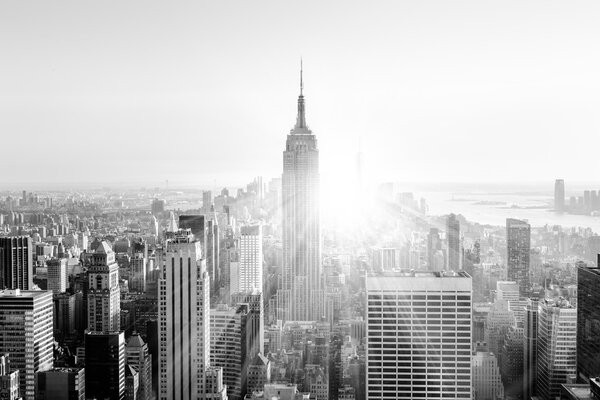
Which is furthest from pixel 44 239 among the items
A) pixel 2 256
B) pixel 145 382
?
pixel 145 382

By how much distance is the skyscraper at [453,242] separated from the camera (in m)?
7.38

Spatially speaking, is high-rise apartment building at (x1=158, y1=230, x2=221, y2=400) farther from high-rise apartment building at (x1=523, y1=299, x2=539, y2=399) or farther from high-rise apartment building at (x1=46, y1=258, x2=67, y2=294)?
high-rise apartment building at (x1=523, y1=299, x2=539, y2=399)

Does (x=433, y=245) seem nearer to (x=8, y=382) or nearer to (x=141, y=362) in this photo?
(x=141, y=362)

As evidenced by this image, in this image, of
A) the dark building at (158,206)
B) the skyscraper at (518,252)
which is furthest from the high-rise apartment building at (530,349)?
the dark building at (158,206)

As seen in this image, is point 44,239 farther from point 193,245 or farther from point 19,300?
point 193,245

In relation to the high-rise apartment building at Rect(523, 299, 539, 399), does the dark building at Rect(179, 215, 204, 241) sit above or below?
above

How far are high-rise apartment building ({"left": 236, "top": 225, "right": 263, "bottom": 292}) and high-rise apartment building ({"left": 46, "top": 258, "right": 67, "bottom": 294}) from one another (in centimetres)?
223

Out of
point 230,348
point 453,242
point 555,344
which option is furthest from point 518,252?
point 230,348

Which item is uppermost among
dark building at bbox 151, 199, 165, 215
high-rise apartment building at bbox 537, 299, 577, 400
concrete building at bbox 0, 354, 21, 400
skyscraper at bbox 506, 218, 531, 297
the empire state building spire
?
the empire state building spire

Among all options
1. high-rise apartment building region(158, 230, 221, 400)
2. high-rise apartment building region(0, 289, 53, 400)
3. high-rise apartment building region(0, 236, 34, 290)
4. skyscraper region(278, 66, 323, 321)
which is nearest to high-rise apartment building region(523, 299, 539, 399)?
skyscraper region(278, 66, 323, 321)

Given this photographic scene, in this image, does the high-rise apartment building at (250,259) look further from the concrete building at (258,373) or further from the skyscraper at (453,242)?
the skyscraper at (453,242)

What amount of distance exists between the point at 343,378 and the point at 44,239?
4.07 meters

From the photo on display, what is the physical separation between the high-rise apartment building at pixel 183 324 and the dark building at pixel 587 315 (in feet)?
11.9

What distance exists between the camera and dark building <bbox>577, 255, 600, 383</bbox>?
6.75m
